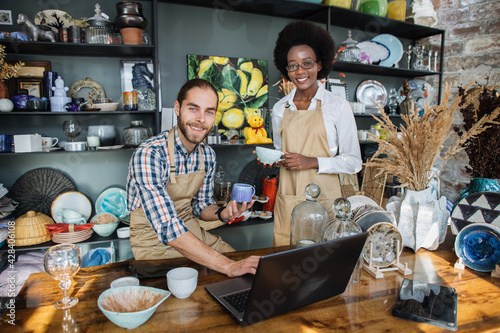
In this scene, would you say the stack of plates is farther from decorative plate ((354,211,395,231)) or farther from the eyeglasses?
decorative plate ((354,211,395,231))

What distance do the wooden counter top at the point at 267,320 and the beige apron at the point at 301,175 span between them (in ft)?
2.89

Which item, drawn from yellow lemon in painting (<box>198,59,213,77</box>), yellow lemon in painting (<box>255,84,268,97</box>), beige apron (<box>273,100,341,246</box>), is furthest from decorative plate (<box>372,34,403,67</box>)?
beige apron (<box>273,100,341,246</box>)

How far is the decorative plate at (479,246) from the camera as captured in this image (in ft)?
4.24

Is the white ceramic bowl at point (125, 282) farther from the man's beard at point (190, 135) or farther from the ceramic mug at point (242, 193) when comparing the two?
the man's beard at point (190, 135)

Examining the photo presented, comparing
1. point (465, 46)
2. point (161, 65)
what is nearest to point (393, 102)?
point (465, 46)

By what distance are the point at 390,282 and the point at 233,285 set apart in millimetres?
561

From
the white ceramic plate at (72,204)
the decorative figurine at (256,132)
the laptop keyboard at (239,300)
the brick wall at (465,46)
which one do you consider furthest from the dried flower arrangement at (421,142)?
the brick wall at (465,46)

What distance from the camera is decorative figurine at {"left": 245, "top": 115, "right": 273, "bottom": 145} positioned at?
3.02 m

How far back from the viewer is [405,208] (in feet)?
4.83

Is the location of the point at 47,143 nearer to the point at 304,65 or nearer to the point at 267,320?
the point at 304,65

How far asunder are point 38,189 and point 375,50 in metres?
3.59

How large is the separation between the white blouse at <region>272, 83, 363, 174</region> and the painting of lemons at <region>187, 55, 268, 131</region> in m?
1.15

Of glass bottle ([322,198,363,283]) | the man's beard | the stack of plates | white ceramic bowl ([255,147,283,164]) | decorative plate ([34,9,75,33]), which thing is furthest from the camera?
decorative plate ([34,9,75,33])

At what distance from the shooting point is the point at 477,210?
143 centimetres
